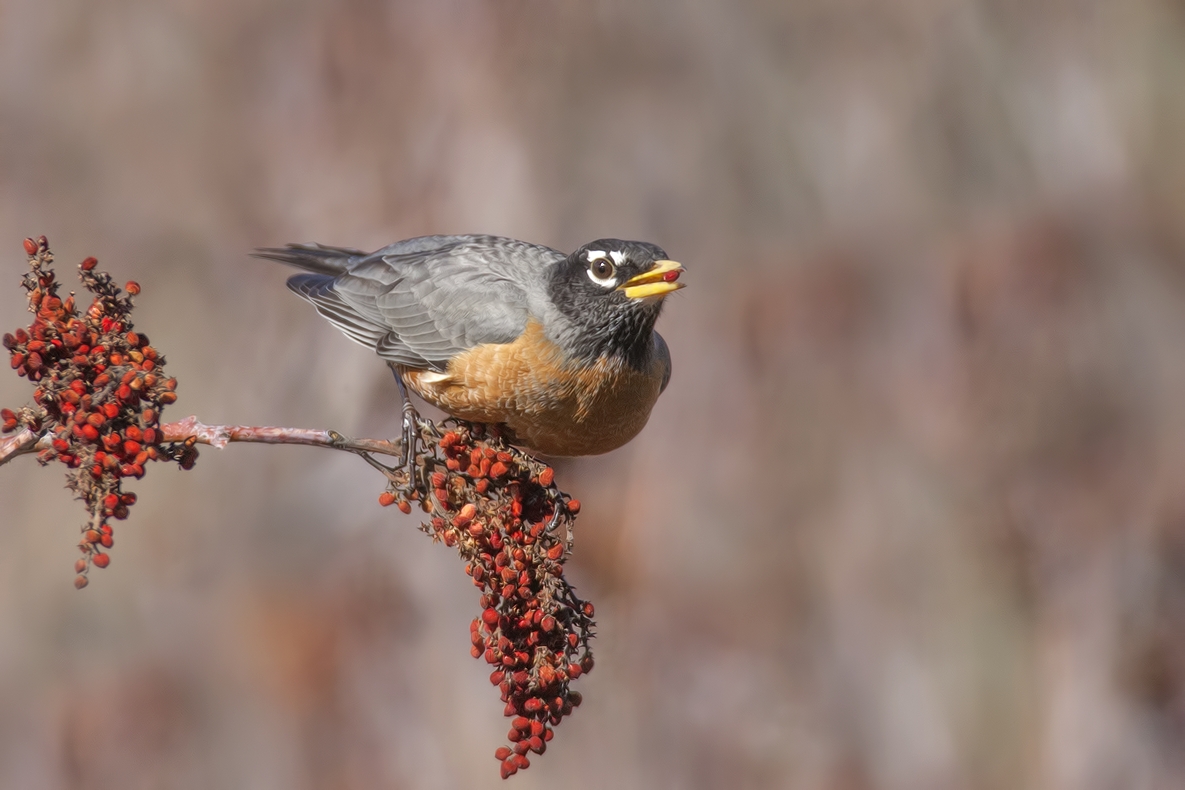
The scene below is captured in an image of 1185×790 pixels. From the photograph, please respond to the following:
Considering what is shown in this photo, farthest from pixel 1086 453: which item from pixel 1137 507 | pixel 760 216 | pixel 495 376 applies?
pixel 495 376

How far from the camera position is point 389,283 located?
3518 mm

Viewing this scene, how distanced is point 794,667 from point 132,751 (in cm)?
355

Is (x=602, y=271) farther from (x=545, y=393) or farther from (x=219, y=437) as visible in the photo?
(x=219, y=437)

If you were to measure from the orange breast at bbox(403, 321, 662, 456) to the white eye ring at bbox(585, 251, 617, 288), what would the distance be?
215 millimetres

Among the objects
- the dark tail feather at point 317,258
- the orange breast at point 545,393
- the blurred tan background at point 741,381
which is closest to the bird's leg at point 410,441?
the orange breast at point 545,393

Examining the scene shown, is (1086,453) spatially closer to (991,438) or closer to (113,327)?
(991,438)

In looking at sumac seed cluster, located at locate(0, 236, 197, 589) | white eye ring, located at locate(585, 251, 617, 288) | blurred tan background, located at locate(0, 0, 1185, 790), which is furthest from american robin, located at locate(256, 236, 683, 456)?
blurred tan background, located at locate(0, 0, 1185, 790)

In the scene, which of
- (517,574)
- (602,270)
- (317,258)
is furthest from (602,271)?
(317,258)

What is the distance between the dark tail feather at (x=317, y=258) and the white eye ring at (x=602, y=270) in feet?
3.62

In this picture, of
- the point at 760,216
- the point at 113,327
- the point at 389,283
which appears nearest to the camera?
the point at 113,327

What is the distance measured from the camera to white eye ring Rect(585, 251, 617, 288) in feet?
9.70

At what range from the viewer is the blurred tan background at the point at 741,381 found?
18.1 ft

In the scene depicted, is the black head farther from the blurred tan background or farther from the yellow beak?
the blurred tan background

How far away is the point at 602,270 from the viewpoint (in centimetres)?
298
